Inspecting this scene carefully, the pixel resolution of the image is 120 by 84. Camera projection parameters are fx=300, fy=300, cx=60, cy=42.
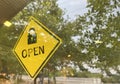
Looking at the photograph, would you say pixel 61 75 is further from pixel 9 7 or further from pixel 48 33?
pixel 48 33

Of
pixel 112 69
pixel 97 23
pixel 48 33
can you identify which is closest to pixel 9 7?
pixel 97 23

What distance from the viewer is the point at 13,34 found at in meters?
10.7

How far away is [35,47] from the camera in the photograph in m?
4.05

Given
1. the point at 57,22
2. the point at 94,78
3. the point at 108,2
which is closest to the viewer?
the point at 108,2

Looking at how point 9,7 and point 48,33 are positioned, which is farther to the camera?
point 9,7

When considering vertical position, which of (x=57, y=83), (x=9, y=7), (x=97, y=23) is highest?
(x=9, y=7)

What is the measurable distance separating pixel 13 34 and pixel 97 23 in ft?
17.5

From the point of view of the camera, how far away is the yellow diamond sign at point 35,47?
3.90 m

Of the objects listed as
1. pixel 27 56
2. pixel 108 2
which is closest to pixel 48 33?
pixel 27 56

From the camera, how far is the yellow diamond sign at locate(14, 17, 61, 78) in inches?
154

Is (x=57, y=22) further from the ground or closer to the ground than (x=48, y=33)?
further from the ground

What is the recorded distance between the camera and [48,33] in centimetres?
407

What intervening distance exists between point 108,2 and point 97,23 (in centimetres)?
65

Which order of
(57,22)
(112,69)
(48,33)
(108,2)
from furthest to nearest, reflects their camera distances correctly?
(57,22)
(112,69)
(108,2)
(48,33)
